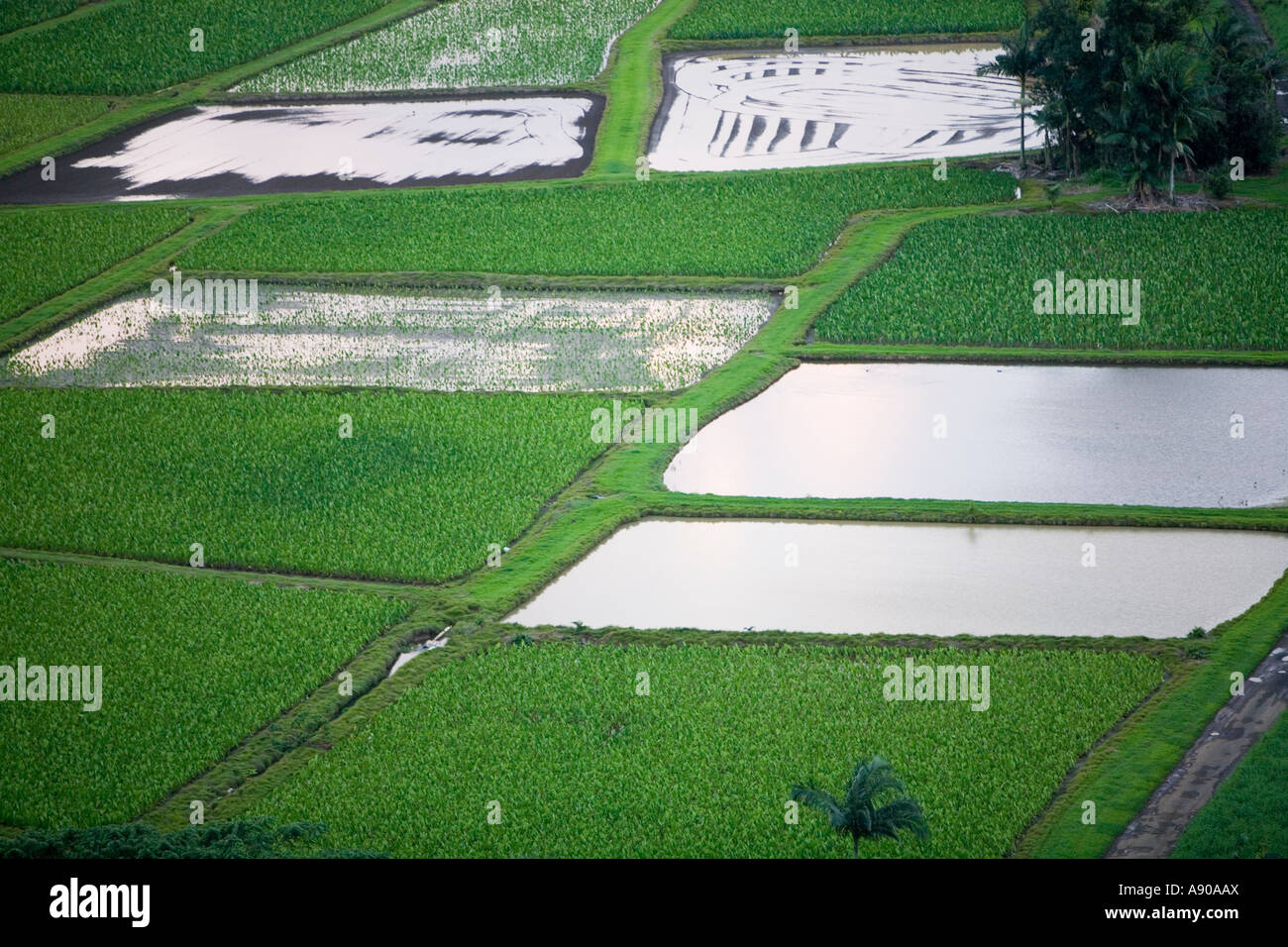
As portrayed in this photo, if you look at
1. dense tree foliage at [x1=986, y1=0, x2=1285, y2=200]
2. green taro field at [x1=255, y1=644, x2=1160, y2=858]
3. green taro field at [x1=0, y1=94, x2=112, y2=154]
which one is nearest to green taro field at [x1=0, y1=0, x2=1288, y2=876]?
green taro field at [x1=255, y1=644, x2=1160, y2=858]

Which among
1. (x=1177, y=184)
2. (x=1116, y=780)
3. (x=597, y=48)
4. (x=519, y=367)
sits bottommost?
(x=1116, y=780)

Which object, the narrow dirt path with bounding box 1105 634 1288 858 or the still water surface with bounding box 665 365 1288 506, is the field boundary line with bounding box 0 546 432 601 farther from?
the narrow dirt path with bounding box 1105 634 1288 858

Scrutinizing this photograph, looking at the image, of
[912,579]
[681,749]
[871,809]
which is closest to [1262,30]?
[912,579]

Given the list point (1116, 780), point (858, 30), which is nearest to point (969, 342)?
point (1116, 780)

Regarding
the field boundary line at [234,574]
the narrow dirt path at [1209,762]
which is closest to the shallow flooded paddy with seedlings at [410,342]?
the field boundary line at [234,574]

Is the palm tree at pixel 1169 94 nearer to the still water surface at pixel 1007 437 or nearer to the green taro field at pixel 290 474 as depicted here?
the still water surface at pixel 1007 437

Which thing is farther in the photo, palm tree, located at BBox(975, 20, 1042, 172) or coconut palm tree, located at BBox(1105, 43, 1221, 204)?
palm tree, located at BBox(975, 20, 1042, 172)

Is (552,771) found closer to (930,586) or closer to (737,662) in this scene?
(737,662)
